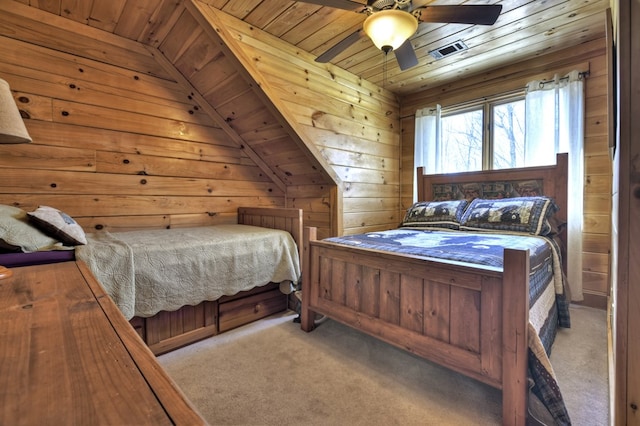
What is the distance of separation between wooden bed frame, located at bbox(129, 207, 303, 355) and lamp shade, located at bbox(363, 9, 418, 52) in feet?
4.44

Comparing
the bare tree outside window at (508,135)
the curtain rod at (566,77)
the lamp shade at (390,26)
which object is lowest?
the bare tree outside window at (508,135)

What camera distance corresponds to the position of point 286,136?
106 inches

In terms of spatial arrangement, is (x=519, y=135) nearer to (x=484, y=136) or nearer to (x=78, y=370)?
(x=484, y=136)

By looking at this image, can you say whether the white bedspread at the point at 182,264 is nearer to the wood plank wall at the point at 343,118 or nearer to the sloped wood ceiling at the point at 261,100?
the sloped wood ceiling at the point at 261,100

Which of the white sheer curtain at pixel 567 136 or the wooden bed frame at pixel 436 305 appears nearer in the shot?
the wooden bed frame at pixel 436 305

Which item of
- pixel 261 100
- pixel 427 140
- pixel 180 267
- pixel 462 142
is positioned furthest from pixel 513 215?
pixel 180 267

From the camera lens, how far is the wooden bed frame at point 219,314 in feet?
6.16

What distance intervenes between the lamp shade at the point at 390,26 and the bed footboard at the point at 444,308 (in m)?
1.23

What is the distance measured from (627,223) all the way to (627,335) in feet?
0.86

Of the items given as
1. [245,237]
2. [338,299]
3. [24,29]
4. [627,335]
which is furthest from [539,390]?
[24,29]

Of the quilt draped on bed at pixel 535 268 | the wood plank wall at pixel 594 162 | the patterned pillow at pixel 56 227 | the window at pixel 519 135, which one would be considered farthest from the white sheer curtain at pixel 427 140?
the patterned pillow at pixel 56 227

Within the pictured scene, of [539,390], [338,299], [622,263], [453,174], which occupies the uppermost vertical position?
[453,174]

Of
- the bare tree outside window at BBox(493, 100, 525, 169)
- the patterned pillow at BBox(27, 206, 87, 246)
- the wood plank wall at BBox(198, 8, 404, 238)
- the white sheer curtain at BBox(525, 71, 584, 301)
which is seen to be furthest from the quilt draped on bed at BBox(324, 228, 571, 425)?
the patterned pillow at BBox(27, 206, 87, 246)

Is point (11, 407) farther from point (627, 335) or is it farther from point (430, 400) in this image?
point (430, 400)
